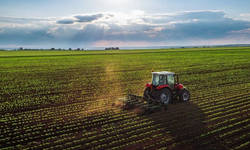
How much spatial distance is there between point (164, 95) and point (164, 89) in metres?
0.37

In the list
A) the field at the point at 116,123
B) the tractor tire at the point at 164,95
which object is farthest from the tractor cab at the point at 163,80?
the field at the point at 116,123

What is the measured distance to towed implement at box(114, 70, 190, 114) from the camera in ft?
47.2

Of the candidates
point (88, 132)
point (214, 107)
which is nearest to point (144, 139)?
point (88, 132)

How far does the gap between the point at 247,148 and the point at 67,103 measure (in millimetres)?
11320

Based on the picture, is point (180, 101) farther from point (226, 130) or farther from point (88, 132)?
point (88, 132)

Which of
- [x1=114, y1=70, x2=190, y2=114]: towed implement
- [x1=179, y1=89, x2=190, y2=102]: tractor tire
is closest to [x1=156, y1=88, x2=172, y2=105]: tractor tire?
[x1=114, y1=70, x2=190, y2=114]: towed implement

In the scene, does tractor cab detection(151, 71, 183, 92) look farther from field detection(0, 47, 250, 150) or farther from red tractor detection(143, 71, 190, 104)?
field detection(0, 47, 250, 150)

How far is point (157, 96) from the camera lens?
14.6 meters

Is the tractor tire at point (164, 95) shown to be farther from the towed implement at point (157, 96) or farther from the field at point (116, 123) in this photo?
the field at point (116, 123)

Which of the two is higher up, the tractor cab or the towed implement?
the tractor cab

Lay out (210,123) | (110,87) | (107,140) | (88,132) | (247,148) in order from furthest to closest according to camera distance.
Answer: (110,87) < (210,123) < (88,132) < (107,140) < (247,148)

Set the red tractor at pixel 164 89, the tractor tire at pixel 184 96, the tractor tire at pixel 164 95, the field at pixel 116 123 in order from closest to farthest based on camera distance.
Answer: the field at pixel 116 123, the tractor tire at pixel 164 95, the red tractor at pixel 164 89, the tractor tire at pixel 184 96

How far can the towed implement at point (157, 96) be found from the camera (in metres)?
14.4

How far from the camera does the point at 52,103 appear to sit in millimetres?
16672
